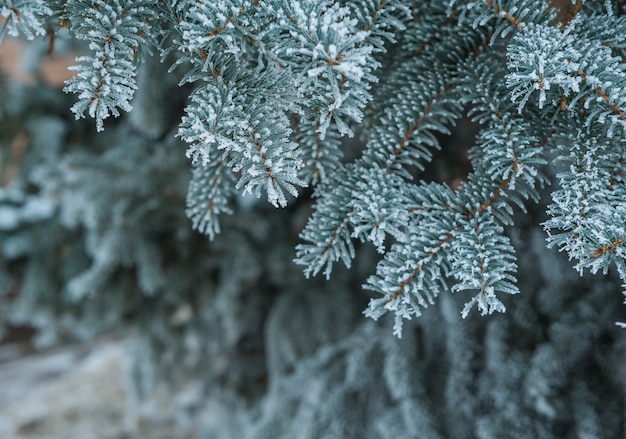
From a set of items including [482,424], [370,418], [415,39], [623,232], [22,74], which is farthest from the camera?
[22,74]

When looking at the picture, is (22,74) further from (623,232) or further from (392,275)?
(623,232)

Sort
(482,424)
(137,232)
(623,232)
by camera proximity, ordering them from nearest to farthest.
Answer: (623,232) < (482,424) < (137,232)

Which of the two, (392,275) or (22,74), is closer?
(392,275)

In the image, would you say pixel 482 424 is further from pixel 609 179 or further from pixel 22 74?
pixel 22 74

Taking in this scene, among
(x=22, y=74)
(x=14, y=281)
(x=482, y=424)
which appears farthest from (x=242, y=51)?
(x=22, y=74)

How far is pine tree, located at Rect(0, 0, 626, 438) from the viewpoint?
0.42 metres

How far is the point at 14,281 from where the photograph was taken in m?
1.39

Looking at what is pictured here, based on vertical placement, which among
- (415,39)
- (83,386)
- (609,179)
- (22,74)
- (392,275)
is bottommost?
(83,386)

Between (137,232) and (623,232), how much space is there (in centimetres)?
99

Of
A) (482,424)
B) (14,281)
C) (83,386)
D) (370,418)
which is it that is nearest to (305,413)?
(370,418)

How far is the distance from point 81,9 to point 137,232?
2.56 ft

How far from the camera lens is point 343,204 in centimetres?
51

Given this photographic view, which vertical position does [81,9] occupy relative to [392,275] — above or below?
above

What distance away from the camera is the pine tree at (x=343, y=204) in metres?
0.42
